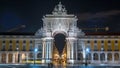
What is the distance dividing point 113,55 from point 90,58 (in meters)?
7.58

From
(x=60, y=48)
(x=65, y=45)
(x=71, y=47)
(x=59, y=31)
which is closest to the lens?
(x=71, y=47)

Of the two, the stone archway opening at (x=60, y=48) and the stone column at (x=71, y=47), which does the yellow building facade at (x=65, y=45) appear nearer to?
the stone column at (x=71, y=47)

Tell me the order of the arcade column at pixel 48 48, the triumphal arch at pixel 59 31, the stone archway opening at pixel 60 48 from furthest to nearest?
the stone archway opening at pixel 60 48 → the triumphal arch at pixel 59 31 → the arcade column at pixel 48 48

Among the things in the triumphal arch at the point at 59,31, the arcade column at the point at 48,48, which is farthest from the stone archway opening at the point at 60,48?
the arcade column at the point at 48,48

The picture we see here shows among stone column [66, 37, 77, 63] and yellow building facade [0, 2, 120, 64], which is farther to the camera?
yellow building facade [0, 2, 120, 64]

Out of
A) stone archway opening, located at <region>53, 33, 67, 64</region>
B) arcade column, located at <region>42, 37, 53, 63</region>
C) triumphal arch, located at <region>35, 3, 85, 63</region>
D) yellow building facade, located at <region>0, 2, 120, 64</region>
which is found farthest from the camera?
stone archway opening, located at <region>53, 33, 67, 64</region>

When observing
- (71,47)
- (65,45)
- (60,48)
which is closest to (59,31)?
(65,45)

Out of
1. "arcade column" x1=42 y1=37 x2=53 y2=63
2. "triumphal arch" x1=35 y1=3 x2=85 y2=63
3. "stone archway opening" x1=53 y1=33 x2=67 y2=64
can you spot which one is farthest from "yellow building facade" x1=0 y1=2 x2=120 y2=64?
"stone archway opening" x1=53 y1=33 x2=67 y2=64

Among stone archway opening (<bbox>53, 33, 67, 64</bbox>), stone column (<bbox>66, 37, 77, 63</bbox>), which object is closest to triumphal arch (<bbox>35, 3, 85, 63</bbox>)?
stone column (<bbox>66, 37, 77, 63</bbox>)

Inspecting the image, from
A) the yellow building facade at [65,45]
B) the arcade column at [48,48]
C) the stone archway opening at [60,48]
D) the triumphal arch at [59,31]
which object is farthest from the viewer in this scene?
the stone archway opening at [60,48]

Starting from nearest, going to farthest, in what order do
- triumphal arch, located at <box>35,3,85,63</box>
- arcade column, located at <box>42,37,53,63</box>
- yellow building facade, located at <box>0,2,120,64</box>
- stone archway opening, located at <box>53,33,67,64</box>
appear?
arcade column, located at <box>42,37,53,63</box>, triumphal arch, located at <box>35,3,85,63</box>, yellow building facade, located at <box>0,2,120,64</box>, stone archway opening, located at <box>53,33,67,64</box>

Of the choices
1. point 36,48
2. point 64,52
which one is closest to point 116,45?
point 64,52

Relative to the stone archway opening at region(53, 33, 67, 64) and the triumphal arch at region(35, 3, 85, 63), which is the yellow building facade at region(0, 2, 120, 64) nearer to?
the triumphal arch at region(35, 3, 85, 63)

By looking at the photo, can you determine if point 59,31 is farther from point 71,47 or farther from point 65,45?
point 71,47
